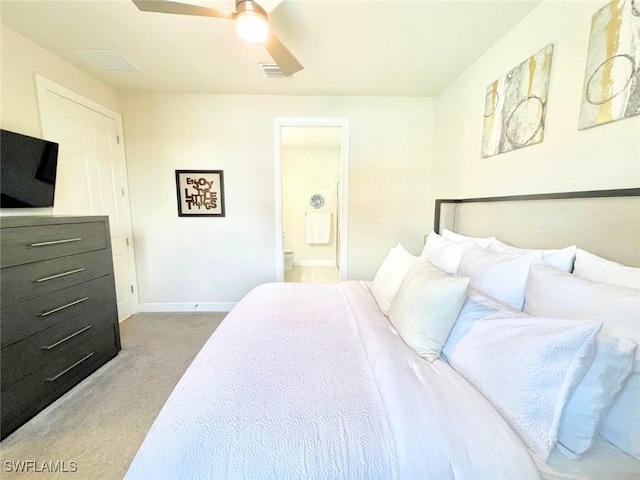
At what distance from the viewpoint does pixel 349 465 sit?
2.11 ft

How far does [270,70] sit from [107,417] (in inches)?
114

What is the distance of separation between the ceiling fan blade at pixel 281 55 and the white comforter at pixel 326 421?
173 centimetres

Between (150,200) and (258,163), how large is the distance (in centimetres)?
138

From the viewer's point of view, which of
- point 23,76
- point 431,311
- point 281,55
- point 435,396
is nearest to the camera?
point 435,396

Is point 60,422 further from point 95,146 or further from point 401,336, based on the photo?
point 95,146

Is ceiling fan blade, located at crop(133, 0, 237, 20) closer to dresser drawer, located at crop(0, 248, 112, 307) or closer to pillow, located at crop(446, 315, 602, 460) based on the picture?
dresser drawer, located at crop(0, 248, 112, 307)

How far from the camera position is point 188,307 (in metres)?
3.06

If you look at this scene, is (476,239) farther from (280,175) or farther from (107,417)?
(107,417)

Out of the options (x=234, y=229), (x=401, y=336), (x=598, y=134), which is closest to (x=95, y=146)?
(x=234, y=229)

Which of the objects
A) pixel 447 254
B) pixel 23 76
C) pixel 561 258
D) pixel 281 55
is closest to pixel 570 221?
pixel 561 258

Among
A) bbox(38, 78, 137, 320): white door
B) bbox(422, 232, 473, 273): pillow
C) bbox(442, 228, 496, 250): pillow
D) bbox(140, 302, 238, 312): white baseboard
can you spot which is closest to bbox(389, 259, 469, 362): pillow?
bbox(422, 232, 473, 273): pillow

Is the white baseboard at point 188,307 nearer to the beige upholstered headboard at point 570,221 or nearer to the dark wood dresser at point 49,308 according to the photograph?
the dark wood dresser at point 49,308

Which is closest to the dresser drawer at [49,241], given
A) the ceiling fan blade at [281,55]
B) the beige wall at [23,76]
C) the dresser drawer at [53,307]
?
the dresser drawer at [53,307]
